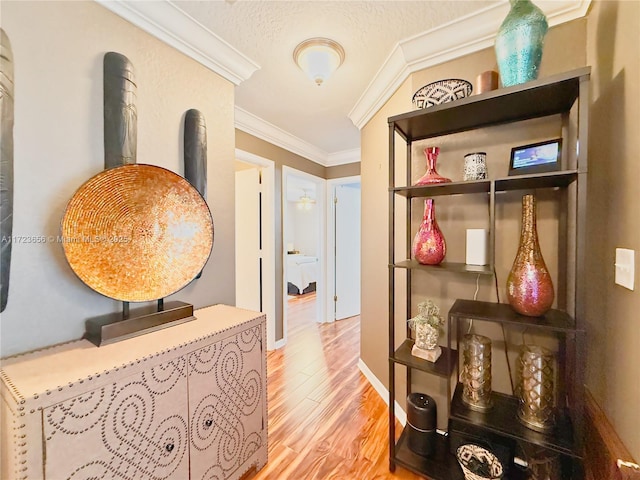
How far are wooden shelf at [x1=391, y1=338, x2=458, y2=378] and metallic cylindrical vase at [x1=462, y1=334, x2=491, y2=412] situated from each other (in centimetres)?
9

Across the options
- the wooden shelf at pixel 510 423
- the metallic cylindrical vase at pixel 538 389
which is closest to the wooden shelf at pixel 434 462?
the wooden shelf at pixel 510 423

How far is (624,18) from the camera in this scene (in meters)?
0.88

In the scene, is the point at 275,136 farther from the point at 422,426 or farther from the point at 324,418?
the point at 422,426

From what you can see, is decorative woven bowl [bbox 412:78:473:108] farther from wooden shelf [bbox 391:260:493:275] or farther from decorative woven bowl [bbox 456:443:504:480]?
decorative woven bowl [bbox 456:443:504:480]

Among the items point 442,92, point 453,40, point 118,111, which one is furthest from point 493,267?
point 118,111

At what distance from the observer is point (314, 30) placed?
4.50ft

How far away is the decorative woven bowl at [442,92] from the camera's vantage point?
1.21 metres

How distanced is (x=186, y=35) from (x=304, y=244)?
6.28 m

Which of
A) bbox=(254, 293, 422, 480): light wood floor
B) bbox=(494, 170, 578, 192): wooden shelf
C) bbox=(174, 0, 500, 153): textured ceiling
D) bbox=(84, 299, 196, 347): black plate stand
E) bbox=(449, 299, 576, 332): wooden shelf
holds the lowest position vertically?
bbox=(254, 293, 422, 480): light wood floor

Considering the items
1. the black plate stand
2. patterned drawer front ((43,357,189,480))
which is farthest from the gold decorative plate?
patterned drawer front ((43,357,189,480))

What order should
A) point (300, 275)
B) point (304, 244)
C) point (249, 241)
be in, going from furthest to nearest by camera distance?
point (304, 244), point (300, 275), point (249, 241)

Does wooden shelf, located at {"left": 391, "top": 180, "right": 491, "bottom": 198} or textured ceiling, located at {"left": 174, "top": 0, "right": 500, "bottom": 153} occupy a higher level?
textured ceiling, located at {"left": 174, "top": 0, "right": 500, "bottom": 153}

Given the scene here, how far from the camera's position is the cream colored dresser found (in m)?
0.74

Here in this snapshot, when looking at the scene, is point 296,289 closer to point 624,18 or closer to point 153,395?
point 153,395
